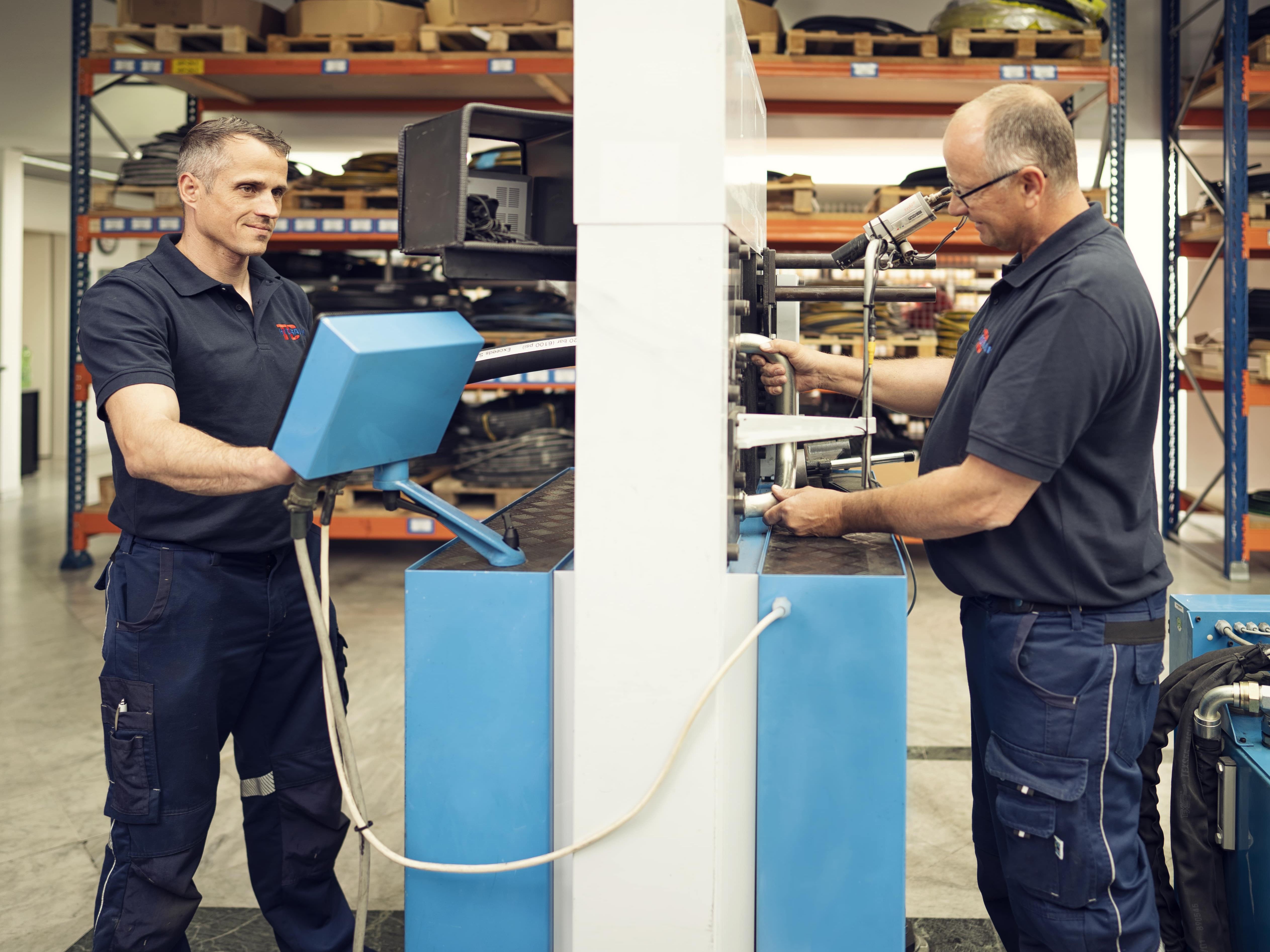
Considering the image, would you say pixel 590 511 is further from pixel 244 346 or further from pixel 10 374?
pixel 10 374

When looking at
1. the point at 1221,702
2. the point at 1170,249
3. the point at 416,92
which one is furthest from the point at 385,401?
the point at 1170,249

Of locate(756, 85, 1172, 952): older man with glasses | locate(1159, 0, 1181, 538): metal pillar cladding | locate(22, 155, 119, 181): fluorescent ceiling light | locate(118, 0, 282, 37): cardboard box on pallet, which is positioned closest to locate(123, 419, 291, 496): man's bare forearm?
locate(756, 85, 1172, 952): older man with glasses

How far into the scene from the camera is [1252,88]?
580cm

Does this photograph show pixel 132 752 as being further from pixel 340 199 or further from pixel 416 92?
pixel 416 92

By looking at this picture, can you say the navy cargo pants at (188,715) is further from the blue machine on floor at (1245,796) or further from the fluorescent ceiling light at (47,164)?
the fluorescent ceiling light at (47,164)

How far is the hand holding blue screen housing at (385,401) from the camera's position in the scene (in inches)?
58.5

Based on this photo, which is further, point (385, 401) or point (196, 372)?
point (196, 372)

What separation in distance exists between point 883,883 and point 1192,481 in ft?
24.1

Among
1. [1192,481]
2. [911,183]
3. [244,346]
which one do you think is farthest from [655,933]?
[1192,481]

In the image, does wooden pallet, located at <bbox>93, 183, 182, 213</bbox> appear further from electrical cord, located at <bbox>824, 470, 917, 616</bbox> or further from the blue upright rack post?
the blue upright rack post

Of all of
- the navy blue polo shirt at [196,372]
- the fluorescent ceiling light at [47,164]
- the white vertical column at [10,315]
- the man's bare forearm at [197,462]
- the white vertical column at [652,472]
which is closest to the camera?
the white vertical column at [652,472]

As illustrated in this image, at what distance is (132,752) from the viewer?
2002 millimetres

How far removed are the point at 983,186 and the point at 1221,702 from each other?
107cm

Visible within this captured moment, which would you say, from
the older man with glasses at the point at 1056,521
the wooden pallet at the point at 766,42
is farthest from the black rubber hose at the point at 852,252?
the wooden pallet at the point at 766,42
